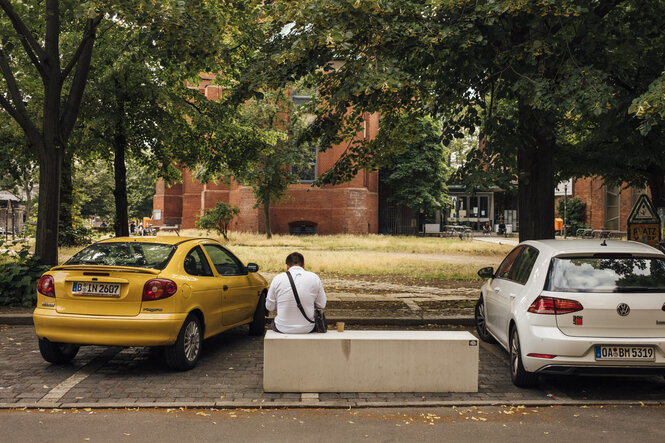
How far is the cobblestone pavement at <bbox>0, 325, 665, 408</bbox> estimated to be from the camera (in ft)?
17.9

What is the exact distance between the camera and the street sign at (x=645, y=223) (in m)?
11.5

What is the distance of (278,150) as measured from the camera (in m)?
36.6

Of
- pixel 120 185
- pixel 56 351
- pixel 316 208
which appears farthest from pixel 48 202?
pixel 316 208

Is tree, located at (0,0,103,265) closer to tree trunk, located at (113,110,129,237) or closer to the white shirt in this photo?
tree trunk, located at (113,110,129,237)

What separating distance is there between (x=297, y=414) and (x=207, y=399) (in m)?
0.94

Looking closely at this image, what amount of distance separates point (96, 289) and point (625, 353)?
5208 mm

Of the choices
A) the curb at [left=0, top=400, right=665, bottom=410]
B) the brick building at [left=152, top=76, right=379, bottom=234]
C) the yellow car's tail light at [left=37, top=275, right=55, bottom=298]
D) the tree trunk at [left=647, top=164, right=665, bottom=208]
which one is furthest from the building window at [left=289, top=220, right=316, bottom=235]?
the curb at [left=0, top=400, right=665, bottom=410]

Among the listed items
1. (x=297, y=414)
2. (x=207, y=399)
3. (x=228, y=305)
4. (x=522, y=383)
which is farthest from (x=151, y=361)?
(x=522, y=383)

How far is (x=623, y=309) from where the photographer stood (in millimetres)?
5473

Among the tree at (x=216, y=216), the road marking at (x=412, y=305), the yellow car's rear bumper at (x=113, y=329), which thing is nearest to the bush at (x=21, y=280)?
the yellow car's rear bumper at (x=113, y=329)

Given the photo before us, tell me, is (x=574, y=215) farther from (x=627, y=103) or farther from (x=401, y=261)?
(x=627, y=103)

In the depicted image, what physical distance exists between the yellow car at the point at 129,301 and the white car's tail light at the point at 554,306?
3584 mm

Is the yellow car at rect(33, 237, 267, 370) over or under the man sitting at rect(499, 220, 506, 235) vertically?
over

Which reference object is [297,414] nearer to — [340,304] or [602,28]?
[340,304]
